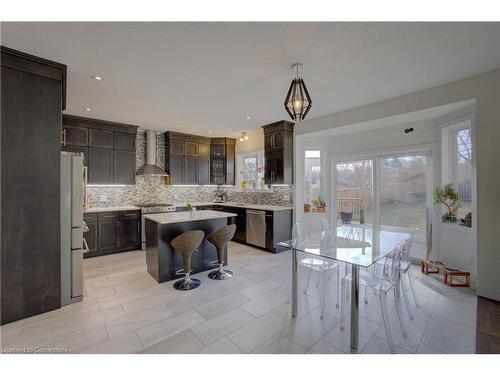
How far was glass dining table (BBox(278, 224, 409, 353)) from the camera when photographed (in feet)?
6.47

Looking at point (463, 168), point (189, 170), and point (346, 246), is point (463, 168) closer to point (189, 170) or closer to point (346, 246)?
point (346, 246)

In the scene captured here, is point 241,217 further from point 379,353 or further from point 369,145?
point 379,353

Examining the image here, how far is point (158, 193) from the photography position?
5855 millimetres

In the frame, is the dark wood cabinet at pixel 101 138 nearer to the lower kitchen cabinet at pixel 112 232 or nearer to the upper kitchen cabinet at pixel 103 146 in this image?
the upper kitchen cabinet at pixel 103 146

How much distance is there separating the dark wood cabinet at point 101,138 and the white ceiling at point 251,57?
1005 millimetres

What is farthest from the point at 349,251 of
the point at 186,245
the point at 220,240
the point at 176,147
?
the point at 176,147

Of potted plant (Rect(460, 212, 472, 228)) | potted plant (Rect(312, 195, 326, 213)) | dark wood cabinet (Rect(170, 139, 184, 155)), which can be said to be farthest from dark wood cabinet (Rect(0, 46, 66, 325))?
potted plant (Rect(460, 212, 472, 228))

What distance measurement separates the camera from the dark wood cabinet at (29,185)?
2271mm

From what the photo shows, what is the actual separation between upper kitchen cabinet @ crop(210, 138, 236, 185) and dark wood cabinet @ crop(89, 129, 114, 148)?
248 centimetres

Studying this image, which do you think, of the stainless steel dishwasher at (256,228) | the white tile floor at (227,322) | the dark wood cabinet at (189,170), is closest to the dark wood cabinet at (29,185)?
the white tile floor at (227,322)

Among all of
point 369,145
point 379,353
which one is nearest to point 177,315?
point 379,353

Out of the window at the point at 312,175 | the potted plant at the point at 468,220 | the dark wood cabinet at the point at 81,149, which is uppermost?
the dark wood cabinet at the point at 81,149

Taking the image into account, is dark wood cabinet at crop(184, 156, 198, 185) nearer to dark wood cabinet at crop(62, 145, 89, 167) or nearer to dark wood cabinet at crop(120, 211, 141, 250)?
dark wood cabinet at crop(120, 211, 141, 250)

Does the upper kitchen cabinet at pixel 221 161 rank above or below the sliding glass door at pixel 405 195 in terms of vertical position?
above
